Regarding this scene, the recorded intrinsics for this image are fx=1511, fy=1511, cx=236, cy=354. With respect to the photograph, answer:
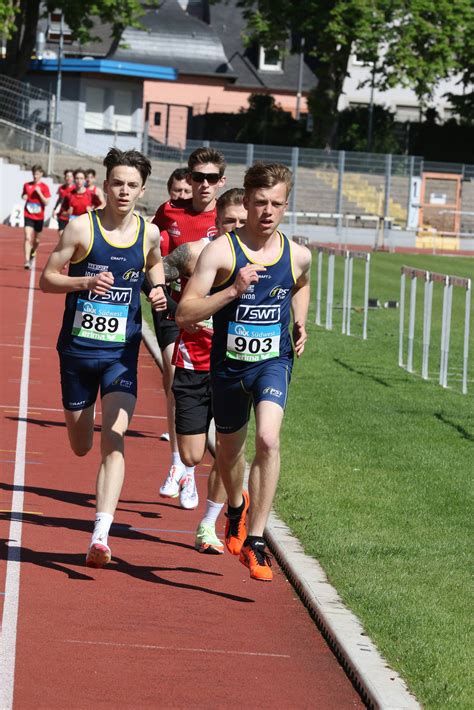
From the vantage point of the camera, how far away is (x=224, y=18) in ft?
307

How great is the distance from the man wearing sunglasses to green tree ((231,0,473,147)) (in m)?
49.4

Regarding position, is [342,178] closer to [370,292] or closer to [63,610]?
[370,292]

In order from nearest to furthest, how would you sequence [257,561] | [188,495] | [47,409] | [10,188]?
[257,561], [188,495], [47,409], [10,188]

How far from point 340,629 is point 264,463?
992 millimetres

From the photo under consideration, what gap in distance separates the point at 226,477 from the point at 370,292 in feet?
75.0

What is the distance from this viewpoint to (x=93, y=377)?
8.00 meters

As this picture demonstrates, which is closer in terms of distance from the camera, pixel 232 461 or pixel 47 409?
pixel 232 461

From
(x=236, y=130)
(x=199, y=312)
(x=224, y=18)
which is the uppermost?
(x=224, y=18)

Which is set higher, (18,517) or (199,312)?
(199,312)

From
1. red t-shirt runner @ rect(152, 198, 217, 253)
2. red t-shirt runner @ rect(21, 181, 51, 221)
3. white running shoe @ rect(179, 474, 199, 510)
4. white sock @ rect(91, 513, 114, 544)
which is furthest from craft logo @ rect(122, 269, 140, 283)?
red t-shirt runner @ rect(21, 181, 51, 221)

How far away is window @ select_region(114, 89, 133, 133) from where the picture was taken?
210ft

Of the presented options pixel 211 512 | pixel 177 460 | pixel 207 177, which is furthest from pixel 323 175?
pixel 211 512

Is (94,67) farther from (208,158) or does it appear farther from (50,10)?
(208,158)

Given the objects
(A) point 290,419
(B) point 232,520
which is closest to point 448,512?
(B) point 232,520
